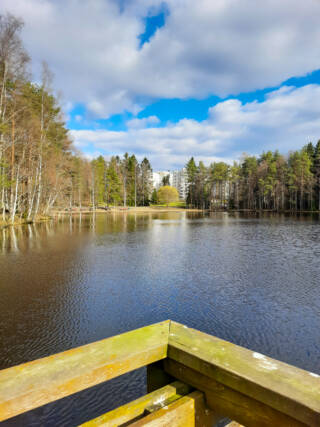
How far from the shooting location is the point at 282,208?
73625mm

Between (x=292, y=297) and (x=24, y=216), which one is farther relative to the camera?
(x=24, y=216)

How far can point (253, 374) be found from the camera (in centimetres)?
153

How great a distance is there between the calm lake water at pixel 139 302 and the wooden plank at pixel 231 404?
262cm

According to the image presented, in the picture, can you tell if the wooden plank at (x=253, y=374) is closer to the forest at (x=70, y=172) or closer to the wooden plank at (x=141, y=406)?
the wooden plank at (x=141, y=406)

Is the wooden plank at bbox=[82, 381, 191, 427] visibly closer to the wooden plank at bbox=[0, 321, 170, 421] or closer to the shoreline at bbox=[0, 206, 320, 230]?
the wooden plank at bbox=[0, 321, 170, 421]

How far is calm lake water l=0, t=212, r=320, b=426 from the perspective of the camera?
4.96 metres

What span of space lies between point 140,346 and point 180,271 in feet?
30.7

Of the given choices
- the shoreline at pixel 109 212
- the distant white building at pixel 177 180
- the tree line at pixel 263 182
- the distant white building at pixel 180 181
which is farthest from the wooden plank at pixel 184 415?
the distant white building at pixel 180 181

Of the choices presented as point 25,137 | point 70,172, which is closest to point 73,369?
point 25,137

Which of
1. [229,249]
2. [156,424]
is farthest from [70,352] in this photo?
[229,249]

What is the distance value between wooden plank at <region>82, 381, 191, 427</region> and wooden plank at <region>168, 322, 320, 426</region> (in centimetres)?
18

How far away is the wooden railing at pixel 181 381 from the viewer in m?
1.40

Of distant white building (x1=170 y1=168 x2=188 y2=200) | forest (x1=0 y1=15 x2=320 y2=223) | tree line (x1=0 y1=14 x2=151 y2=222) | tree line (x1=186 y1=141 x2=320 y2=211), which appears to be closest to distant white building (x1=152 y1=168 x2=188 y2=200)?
distant white building (x1=170 y1=168 x2=188 y2=200)

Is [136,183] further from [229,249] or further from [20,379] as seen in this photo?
[20,379]
